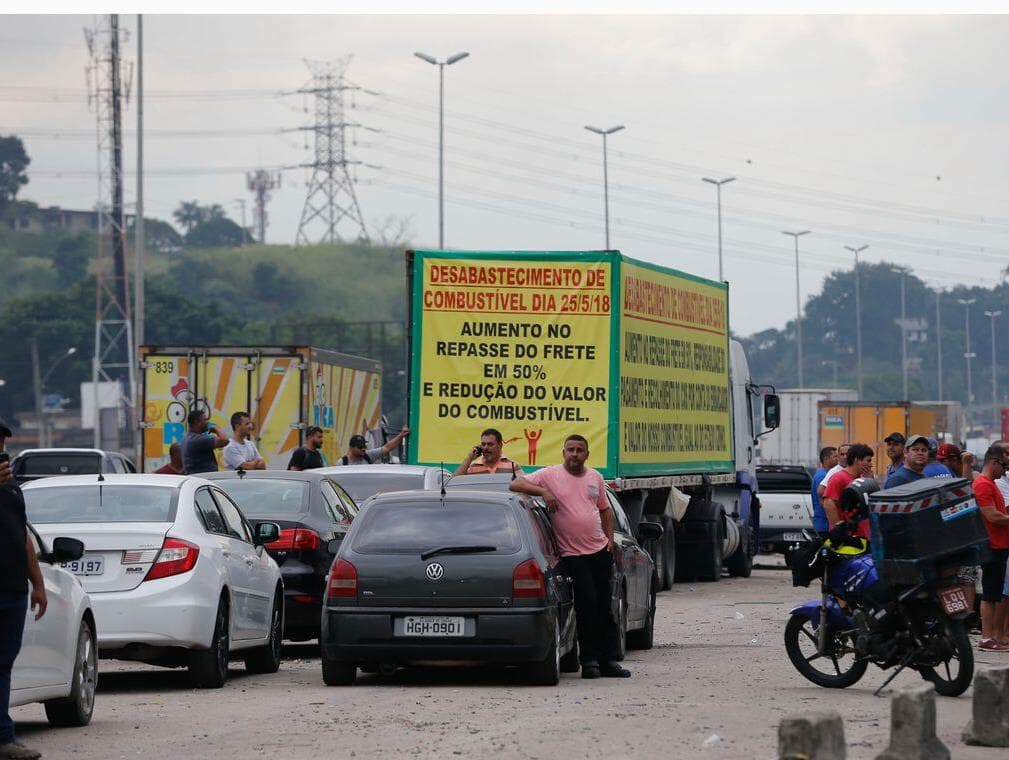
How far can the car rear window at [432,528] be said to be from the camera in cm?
1290

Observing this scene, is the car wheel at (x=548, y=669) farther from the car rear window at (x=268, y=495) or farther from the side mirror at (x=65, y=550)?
the car rear window at (x=268, y=495)

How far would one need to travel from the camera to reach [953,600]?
11.9m

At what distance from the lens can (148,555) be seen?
12.8 meters

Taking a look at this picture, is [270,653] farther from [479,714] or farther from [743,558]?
[743,558]

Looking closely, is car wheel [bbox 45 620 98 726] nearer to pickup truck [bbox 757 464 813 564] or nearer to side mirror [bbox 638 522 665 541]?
side mirror [bbox 638 522 665 541]

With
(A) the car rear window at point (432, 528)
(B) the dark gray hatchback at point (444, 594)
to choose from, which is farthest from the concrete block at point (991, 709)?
(A) the car rear window at point (432, 528)

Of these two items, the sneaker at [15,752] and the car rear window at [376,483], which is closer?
the sneaker at [15,752]

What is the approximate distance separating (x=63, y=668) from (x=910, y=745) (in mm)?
4598

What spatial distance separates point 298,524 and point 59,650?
5385mm

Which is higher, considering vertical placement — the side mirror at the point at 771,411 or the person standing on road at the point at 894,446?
the side mirror at the point at 771,411

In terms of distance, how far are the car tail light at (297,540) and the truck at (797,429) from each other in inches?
1666

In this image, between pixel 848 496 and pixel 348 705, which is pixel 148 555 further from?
pixel 848 496

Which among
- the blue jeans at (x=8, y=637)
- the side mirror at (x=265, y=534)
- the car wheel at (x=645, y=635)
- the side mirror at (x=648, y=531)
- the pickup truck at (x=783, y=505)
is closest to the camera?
the blue jeans at (x=8, y=637)

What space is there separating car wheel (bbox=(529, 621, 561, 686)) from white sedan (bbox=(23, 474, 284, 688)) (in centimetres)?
212
